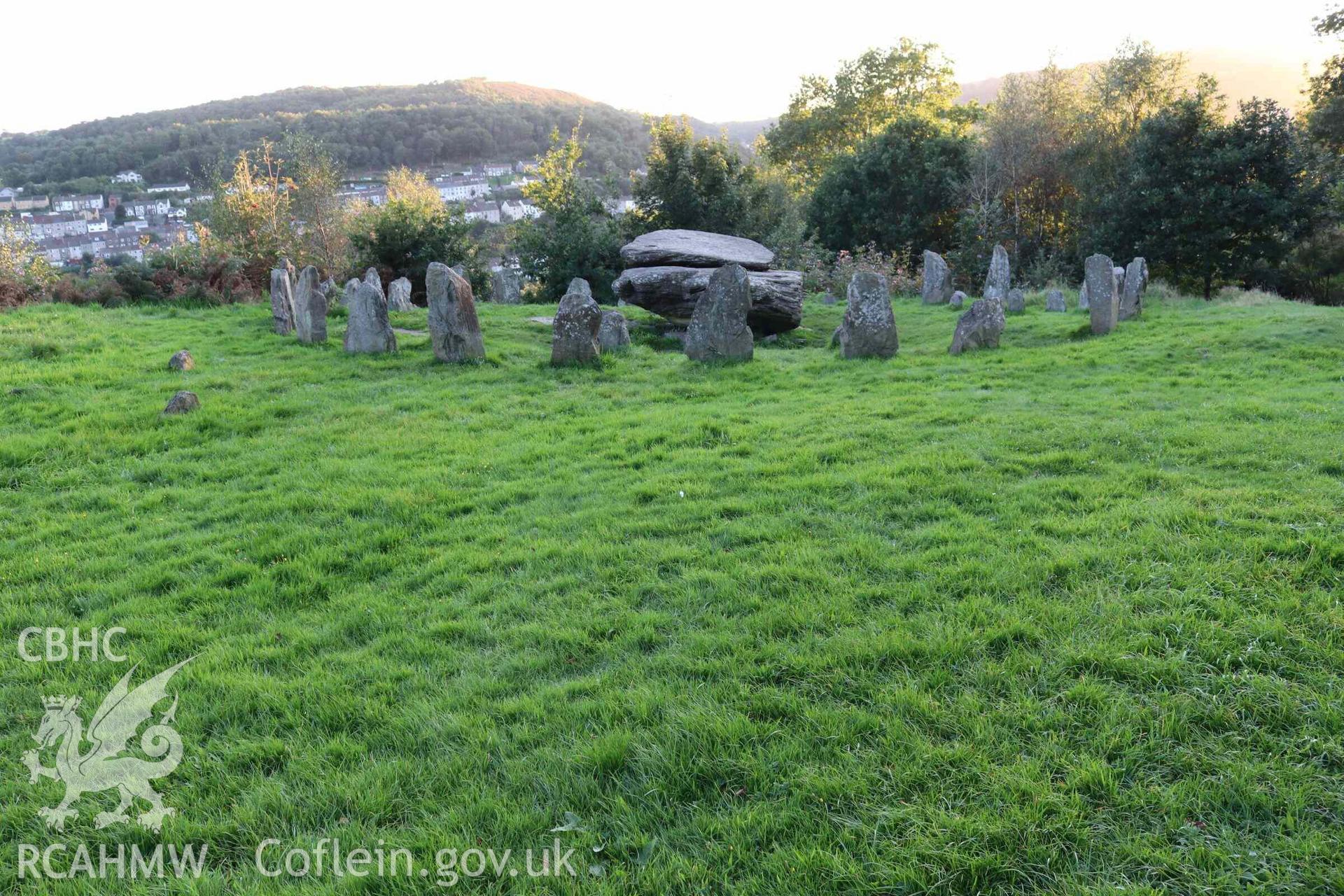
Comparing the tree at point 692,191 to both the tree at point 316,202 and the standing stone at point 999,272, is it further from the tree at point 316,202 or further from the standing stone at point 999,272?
the tree at point 316,202

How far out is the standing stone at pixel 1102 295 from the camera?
16219 millimetres

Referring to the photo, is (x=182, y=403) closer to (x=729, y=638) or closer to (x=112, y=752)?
(x=112, y=752)

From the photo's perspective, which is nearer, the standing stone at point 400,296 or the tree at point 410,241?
the standing stone at point 400,296

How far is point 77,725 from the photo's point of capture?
4289mm

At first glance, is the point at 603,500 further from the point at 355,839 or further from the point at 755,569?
the point at 355,839

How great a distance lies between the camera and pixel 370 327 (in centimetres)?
1448

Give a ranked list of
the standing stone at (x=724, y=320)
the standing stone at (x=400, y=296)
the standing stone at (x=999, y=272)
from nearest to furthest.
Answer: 1. the standing stone at (x=724, y=320)
2. the standing stone at (x=400, y=296)
3. the standing stone at (x=999, y=272)

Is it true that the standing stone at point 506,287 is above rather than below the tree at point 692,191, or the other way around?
below

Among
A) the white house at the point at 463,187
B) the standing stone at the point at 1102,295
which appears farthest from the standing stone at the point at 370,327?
the white house at the point at 463,187

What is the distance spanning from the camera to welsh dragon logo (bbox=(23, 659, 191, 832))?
369 centimetres

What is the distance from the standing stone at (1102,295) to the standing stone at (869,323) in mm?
5213

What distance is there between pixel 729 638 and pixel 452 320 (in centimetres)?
1077

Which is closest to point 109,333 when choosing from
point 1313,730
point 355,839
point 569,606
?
point 569,606

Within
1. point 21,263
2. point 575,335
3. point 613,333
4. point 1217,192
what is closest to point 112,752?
point 575,335
